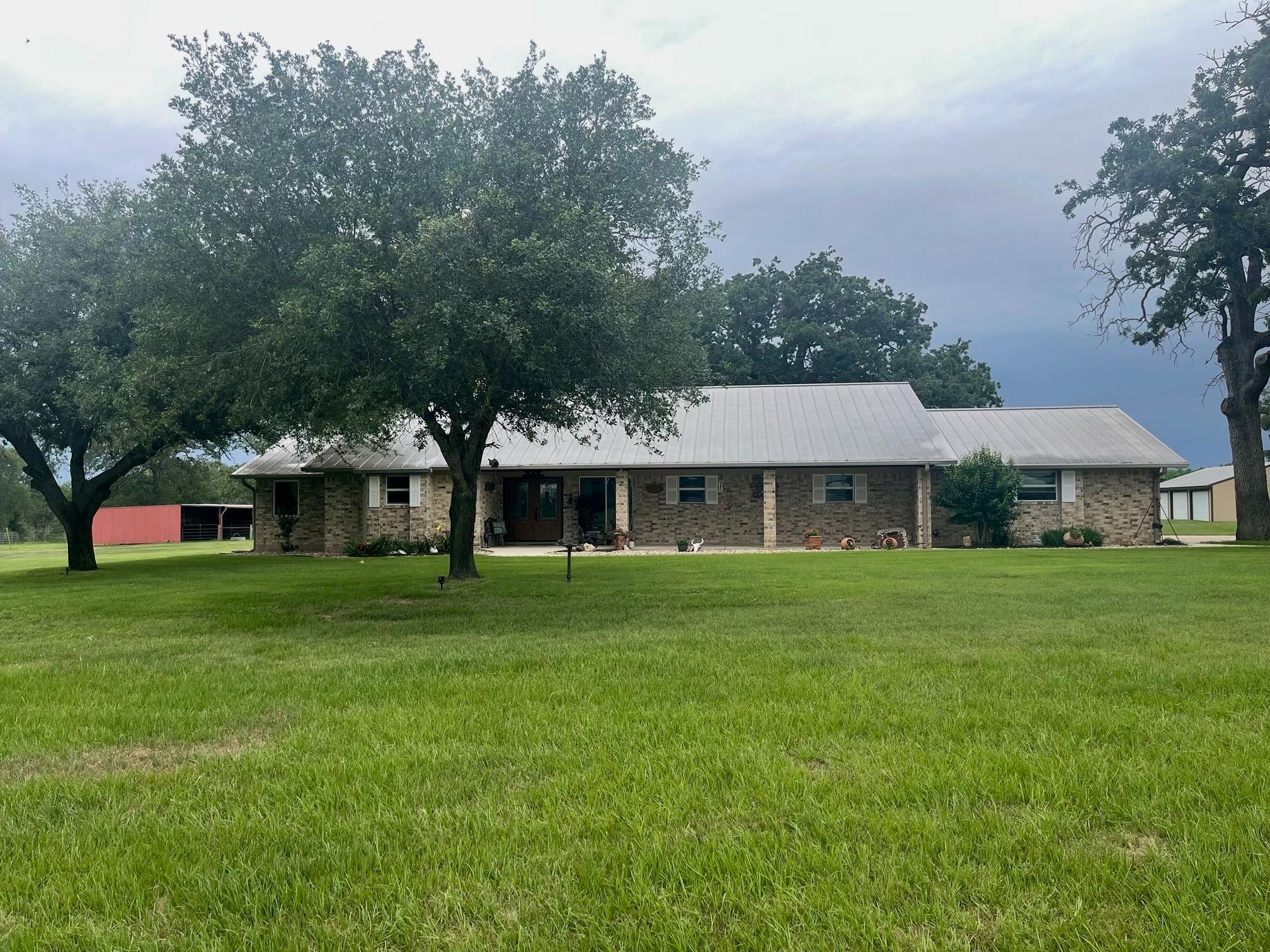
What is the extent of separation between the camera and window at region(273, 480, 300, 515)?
27062 mm

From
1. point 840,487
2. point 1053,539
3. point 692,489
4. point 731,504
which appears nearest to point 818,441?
point 840,487

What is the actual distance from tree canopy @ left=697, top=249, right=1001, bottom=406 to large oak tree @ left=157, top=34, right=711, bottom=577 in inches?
1196

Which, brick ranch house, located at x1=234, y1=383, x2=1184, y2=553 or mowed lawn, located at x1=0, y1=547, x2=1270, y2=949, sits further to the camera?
brick ranch house, located at x1=234, y1=383, x2=1184, y2=553

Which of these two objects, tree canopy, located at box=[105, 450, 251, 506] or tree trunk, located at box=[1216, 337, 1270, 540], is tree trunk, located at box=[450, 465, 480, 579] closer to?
tree trunk, located at box=[1216, 337, 1270, 540]

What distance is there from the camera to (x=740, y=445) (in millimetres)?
25844

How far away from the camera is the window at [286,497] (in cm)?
2706

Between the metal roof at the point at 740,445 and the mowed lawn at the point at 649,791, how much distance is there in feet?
54.4

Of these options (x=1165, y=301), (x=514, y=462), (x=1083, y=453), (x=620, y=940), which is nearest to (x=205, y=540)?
(x=514, y=462)

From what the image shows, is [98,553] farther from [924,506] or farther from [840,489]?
[924,506]

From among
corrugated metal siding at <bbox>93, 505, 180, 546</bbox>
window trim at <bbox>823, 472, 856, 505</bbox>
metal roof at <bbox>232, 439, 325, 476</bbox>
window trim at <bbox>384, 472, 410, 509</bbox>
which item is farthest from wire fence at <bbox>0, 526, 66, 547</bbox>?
window trim at <bbox>823, 472, 856, 505</bbox>

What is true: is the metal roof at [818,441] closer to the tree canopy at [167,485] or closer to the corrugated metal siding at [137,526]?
the corrugated metal siding at [137,526]

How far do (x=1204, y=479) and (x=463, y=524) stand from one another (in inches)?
2264

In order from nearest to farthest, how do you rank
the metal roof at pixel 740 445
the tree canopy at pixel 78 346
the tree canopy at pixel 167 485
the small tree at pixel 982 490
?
the tree canopy at pixel 78 346 < the small tree at pixel 982 490 < the metal roof at pixel 740 445 < the tree canopy at pixel 167 485

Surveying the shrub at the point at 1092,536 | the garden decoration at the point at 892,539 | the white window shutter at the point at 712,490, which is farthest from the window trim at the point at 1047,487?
the white window shutter at the point at 712,490
